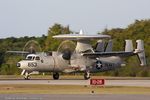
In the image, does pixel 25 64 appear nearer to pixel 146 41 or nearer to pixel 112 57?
pixel 112 57

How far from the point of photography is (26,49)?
73.7 m

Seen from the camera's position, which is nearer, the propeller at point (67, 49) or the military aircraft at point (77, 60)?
the military aircraft at point (77, 60)

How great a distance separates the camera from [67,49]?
65.6 m

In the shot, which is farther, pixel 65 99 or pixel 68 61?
pixel 68 61

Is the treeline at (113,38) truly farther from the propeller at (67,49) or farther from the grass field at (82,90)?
the grass field at (82,90)

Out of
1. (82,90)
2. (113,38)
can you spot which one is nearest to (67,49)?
(82,90)

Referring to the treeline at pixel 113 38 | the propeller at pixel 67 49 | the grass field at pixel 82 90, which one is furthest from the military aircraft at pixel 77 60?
the grass field at pixel 82 90

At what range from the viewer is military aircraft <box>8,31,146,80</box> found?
207 ft

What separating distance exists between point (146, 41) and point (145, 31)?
20.9 ft

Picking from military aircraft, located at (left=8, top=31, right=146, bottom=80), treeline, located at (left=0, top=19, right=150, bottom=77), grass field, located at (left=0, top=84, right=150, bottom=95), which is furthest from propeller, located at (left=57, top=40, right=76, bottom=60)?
grass field, located at (left=0, top=84, right=150, bottom=95)

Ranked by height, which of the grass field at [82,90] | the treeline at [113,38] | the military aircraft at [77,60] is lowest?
the grass field at [82,90]

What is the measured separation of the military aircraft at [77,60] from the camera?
63.2m

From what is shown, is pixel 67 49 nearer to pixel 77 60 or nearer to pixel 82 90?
pixel 77 60

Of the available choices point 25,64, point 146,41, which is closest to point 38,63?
point 25,64
